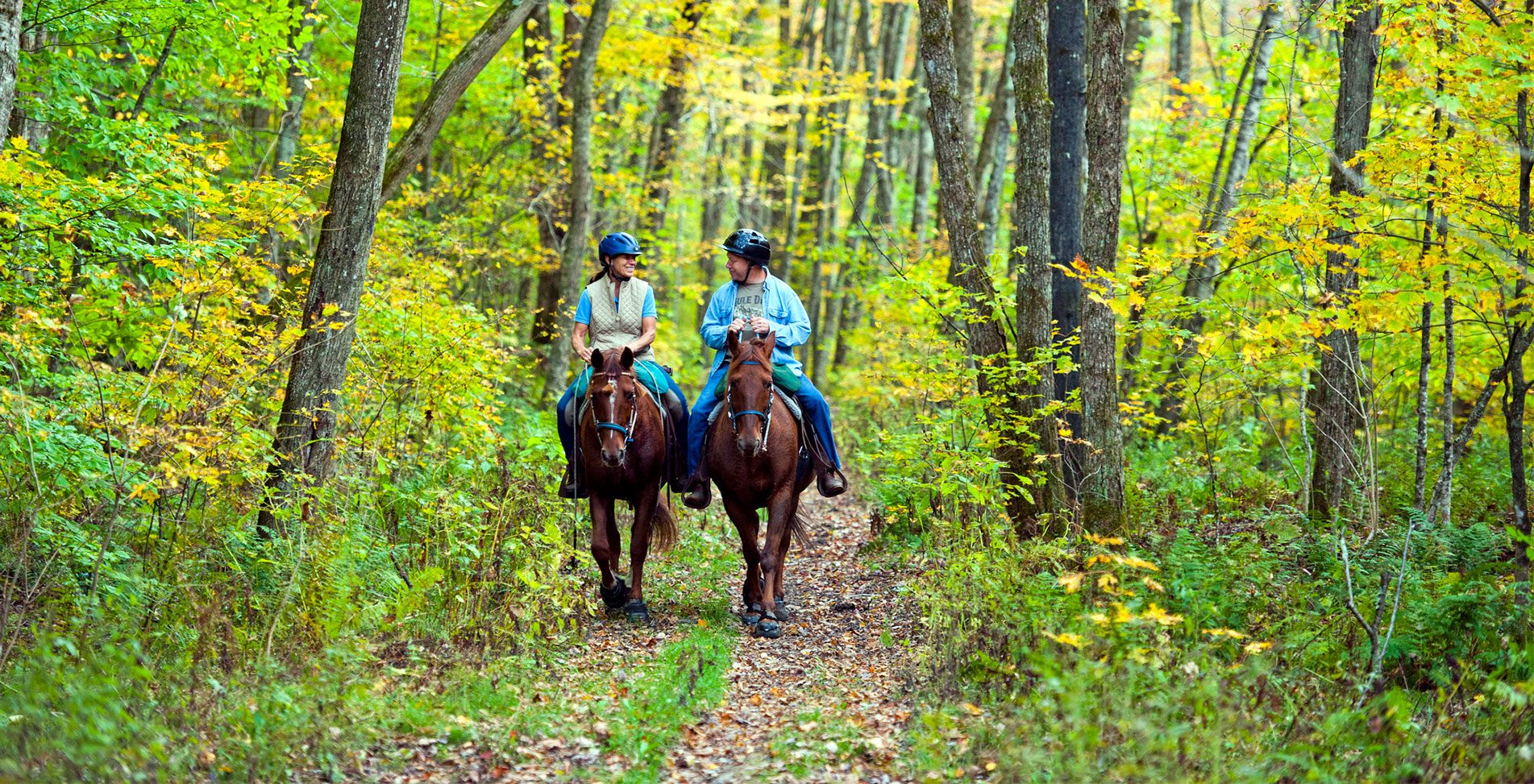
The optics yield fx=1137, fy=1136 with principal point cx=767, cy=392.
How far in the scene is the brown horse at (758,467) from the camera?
28.1 ft

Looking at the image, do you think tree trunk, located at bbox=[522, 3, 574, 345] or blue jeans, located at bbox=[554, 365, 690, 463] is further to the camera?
tree trunk, located at bbox=[522, 3, 574, 345]

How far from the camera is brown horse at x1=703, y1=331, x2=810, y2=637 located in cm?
856

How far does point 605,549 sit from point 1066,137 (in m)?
6.39

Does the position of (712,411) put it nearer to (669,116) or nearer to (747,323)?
(747,323)

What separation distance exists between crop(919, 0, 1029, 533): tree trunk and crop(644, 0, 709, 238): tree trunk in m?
9.72

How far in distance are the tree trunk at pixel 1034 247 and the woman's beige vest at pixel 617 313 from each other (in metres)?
3.23

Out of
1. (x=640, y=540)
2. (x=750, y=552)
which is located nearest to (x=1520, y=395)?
(x=750, y=552)

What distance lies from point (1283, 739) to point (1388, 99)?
7.11 m

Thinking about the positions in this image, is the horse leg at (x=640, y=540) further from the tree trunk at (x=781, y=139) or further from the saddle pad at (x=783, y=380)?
the tree trunk at (x=781, y=139)

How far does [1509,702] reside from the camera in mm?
5734

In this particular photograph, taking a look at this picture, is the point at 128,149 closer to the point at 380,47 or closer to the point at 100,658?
the point at 380,47

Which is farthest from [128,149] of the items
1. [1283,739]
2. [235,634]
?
[1283,739]

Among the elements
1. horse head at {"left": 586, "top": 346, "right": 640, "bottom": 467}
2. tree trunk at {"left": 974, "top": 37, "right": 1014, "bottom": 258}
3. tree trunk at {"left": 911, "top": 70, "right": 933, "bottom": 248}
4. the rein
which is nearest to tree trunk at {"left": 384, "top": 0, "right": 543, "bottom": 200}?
horse head at {"left": 586, "top": 346, "right": 640, "bottom": 467}

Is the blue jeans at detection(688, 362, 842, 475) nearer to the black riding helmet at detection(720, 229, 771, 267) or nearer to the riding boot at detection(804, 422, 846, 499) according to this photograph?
the riding boot at detection(804, 422, 846, 499)
